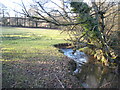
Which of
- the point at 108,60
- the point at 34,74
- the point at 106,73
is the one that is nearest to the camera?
the point at 34,74

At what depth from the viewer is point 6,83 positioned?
12.5ft

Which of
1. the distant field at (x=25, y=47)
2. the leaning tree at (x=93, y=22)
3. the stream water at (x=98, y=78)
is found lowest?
the stream water at (x=98, y=78)

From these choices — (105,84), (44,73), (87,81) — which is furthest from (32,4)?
(105,84)

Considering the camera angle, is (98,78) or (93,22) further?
(98,78)

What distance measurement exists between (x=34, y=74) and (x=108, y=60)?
4.69 m

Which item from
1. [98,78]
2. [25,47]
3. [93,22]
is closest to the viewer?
[93,22]

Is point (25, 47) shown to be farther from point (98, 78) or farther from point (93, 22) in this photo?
point (93, 22)

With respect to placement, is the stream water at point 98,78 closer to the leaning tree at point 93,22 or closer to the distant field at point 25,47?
the leaning tree at point 93,22

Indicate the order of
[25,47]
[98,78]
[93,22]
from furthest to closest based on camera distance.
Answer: [25,47] → [98,78] → [93,22]

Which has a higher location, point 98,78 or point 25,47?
point 25,47

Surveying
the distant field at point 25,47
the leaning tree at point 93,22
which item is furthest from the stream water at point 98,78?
the distant field at point 25,47

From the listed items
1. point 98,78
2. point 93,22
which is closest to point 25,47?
point 98,78

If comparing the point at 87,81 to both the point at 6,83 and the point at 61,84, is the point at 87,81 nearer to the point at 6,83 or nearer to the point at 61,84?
the point at 61,84

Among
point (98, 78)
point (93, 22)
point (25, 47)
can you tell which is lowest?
point (98, 78)
